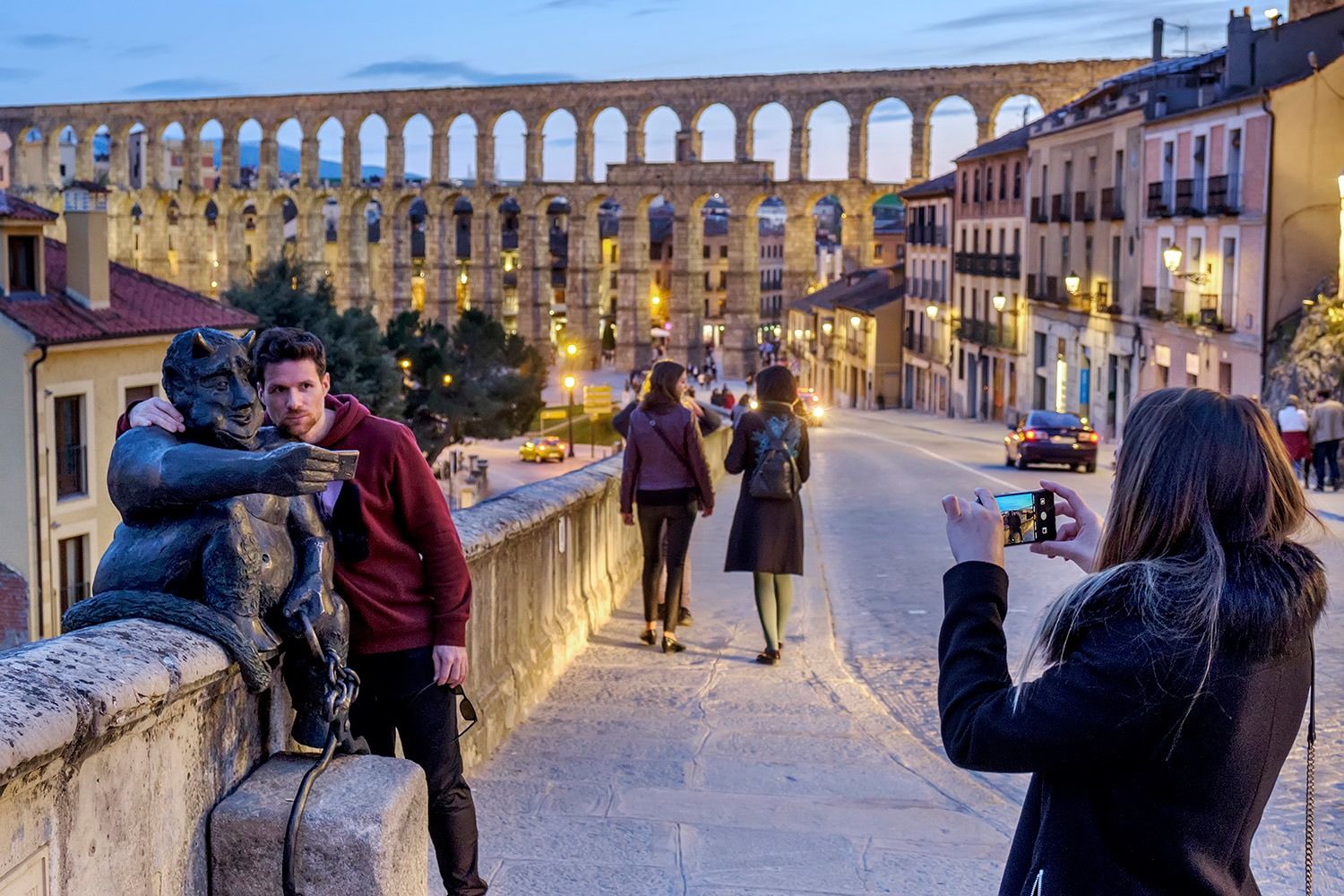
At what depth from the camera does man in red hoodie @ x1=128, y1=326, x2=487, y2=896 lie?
362cm

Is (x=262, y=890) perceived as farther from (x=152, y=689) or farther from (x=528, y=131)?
(x=528, y=131)

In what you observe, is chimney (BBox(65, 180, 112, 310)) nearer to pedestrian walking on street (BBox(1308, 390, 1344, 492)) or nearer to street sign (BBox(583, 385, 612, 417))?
pedestrian walking on street (BBox(1308, 390, 1344, 492))

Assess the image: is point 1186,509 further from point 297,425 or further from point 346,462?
point 297,425

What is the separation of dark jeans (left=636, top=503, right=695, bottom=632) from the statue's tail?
4871mm

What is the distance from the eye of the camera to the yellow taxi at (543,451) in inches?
1983

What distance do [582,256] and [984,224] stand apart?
89.9 ft

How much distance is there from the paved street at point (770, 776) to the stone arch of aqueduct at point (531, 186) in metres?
56.5

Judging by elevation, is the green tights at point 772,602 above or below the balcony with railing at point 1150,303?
below

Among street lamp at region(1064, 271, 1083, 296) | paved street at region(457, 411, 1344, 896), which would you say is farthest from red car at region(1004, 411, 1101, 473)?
paved street at region(457, 411, 1344, 896)

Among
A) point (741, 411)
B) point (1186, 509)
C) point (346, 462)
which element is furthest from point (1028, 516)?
point (741, 411)

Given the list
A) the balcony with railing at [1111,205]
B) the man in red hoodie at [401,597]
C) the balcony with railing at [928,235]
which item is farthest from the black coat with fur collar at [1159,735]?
the balcony with railing at [928,235]

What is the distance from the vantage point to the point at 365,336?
120 ft

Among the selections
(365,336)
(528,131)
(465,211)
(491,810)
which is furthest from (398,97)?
(491,810)

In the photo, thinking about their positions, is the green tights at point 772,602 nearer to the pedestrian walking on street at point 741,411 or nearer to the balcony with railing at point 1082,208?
the pedestrian walking on street at point 741,411
